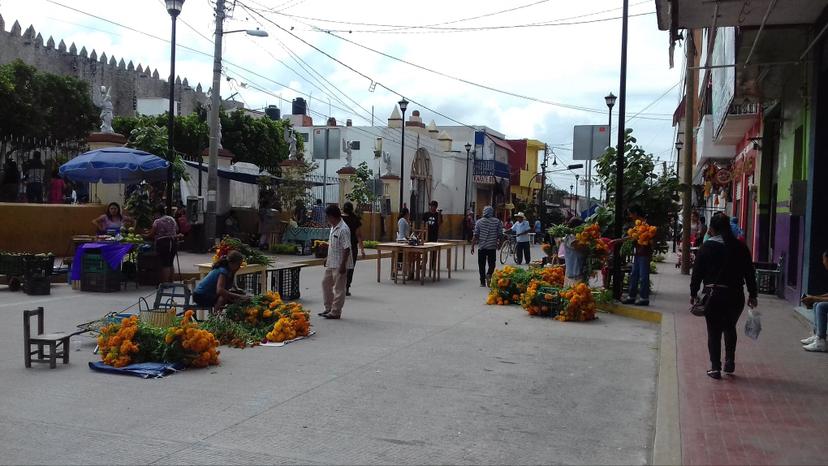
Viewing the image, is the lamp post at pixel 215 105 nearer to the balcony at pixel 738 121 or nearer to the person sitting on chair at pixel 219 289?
the person sitting on chair at pixel 219 289

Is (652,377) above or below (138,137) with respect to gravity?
below

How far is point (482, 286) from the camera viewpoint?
17938 millimetres

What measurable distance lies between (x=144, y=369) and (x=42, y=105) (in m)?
36.0

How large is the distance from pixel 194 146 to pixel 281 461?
41381 mm

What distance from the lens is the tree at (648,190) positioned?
1615cm

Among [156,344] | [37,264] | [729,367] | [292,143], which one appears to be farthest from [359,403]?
[292,143]

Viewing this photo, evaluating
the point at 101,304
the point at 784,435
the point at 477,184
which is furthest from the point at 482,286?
the point at 477,184

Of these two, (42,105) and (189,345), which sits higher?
(42,105)

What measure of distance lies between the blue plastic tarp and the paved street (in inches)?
6.4

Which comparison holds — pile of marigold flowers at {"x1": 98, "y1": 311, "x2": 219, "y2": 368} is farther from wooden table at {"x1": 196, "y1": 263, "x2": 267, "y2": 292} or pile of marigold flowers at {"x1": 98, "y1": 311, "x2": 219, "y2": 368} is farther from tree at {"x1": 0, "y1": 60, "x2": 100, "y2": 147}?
tree at {"x1": 0, "y1": 60, "x2": 100, "y2": 147}

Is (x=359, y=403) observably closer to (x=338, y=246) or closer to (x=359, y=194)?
(x=338, y=246)

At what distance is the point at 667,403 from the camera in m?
6.84

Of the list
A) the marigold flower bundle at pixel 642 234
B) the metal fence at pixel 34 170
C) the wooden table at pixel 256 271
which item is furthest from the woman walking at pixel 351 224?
the metal fence at pixel 34 170

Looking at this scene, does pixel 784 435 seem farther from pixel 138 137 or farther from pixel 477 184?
pixel 477 184
